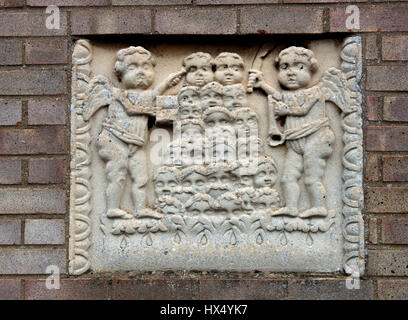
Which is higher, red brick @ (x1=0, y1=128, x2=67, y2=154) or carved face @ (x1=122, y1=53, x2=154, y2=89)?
carved face @ (x1=122, y1=53, x2=154, y2=89)

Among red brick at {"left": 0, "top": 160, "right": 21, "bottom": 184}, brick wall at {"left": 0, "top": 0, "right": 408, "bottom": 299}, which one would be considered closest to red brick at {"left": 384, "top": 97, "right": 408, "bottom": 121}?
brick wall at {"left": 0, "top": 0, "right": 408, "bottom": 299}

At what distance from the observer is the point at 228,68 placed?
120 inches

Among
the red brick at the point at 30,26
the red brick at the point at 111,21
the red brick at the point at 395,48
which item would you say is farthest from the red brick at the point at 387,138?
the red brick at the point at 30,26

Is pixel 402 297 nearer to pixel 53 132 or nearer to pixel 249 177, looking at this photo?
pixel 249 177

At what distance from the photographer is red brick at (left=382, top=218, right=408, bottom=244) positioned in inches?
115

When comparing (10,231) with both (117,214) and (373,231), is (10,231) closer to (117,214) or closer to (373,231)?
(117,214)

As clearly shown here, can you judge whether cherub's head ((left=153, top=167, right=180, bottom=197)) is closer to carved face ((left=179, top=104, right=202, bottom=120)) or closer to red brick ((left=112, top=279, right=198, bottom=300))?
carved face ((left=179, top=104, right=202, bottom=120))

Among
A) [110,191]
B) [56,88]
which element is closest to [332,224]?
[110,191]

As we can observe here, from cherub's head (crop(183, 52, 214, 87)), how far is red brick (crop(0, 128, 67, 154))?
77 centimetres

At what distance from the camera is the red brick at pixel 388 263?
9.57ft

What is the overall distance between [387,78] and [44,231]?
2043 mm

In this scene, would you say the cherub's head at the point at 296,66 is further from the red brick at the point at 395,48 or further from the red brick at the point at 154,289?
the red brick at the point at 154,289

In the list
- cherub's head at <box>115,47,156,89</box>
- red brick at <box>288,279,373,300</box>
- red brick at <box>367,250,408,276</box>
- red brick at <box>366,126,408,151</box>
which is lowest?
red brick at <box>288,279,373,300</box>

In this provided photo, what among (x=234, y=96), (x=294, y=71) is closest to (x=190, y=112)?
(x=234, y=96)
